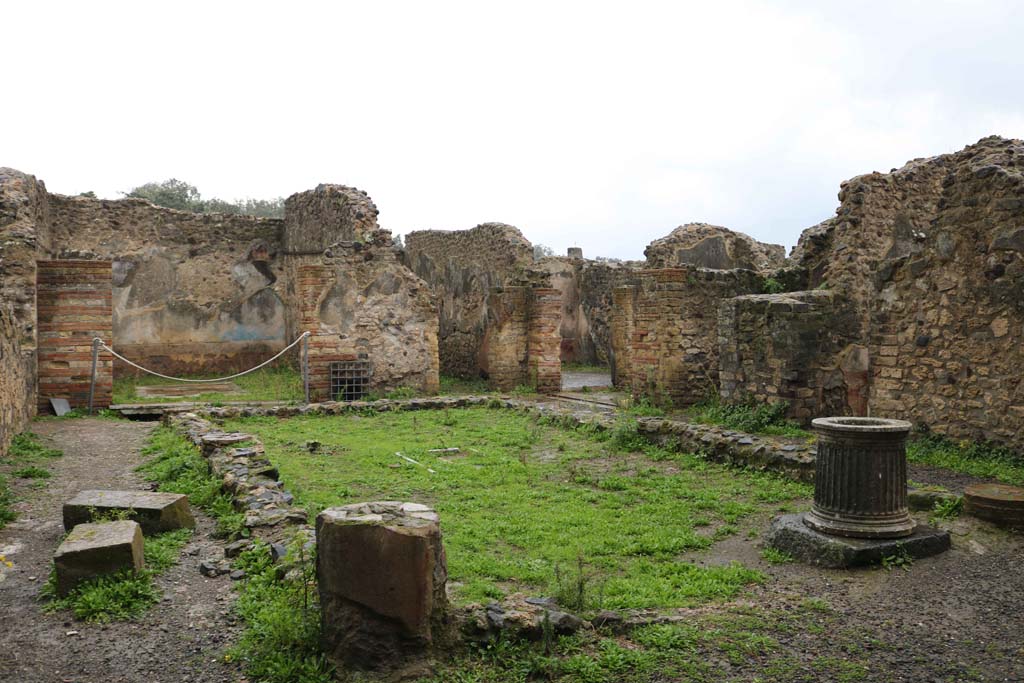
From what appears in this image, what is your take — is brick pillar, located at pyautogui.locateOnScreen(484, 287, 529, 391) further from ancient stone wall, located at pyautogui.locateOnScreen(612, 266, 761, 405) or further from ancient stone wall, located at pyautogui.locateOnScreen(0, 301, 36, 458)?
ancient stone wall, located at pyautogui.locateOnScreen(0, 301, 36, 458)

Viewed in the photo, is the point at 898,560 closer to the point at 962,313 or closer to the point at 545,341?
the point at 962,313

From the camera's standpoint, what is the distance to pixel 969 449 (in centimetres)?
729

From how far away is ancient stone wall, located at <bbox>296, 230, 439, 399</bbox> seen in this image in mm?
13289

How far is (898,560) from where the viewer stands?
476 centimetres

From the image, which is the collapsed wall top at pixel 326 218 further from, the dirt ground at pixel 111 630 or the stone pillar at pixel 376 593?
the stone pillar at pixel 376 593

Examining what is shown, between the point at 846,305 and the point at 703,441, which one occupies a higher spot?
the point at 846,305

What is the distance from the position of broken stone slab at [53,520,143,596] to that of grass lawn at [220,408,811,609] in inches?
68.1

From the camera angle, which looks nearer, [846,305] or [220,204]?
[846,305]

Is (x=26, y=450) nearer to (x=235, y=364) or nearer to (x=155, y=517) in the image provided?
(x=155, y=517)

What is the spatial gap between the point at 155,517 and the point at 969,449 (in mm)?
6715

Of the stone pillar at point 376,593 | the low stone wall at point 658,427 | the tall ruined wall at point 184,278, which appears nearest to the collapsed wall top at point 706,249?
the low stone wall at point 658,427

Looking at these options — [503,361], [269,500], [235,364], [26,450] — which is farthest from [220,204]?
[269,500]

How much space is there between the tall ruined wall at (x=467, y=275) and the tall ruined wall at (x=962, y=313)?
778 cm

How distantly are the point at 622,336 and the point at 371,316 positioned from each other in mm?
4846
